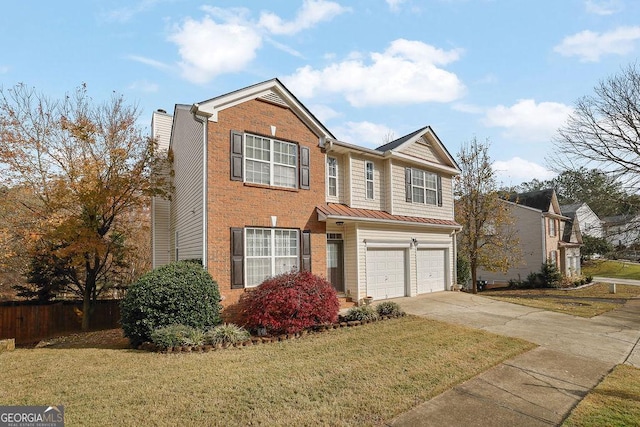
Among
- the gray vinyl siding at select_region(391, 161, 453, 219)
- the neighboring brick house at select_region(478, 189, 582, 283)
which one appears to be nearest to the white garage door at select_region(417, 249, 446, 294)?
the gray vinyl siding at select_region(391, 161, 453, 219)

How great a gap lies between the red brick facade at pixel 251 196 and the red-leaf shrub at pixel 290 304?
3.76ft

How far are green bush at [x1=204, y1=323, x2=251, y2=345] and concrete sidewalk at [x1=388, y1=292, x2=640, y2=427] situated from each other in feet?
16.4

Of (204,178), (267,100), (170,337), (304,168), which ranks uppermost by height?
(267,100)

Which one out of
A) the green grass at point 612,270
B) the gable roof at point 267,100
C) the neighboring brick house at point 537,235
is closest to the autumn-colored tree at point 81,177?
the gable roof at point 267,100

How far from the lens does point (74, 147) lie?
15102 millimetres

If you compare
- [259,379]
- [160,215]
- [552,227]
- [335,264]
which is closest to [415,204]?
[335,264]

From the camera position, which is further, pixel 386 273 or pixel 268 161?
pixel 386 273

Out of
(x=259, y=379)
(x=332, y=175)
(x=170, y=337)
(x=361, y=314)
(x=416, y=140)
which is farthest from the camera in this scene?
(x=416, y=140)

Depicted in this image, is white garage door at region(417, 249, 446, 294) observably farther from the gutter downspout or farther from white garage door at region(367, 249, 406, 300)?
the gutter downspout

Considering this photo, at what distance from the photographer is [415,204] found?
664 inches

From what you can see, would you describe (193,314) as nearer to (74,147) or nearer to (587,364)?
(587,364)

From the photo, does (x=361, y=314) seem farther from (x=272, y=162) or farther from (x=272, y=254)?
(x=272, y=162)

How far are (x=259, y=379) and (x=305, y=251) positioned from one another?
6516mm

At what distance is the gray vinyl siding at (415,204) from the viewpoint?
1597cm
